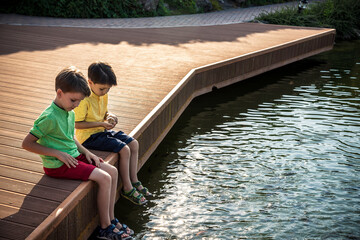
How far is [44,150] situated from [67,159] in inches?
8.2

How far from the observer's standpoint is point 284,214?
181 inches

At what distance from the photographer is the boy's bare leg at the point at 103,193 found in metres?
3.75

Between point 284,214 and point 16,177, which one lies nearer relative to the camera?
point 16,177

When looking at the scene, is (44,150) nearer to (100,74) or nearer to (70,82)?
(70,82)

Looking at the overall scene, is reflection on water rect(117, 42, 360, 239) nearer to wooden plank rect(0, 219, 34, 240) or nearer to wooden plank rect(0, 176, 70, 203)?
wooden plank rect(0, 176, 70, 203)

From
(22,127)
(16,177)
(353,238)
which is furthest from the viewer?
(22,127)

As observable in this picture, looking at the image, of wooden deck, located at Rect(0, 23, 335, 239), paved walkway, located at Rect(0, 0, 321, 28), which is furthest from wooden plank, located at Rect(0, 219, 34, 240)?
paved walkway, located at Rect(0, 0, 321, 28)

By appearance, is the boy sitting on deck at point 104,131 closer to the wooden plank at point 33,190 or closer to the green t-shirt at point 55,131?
the green t-shirt at point 55,131

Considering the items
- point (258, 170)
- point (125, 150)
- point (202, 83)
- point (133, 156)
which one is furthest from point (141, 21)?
point (125, 150)

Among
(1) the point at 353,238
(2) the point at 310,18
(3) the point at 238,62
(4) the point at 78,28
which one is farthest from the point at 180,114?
(2) the point at 310,18

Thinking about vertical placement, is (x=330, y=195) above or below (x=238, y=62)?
below

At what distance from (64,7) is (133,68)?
258 inches

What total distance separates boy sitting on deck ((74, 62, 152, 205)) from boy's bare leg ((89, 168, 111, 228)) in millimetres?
639

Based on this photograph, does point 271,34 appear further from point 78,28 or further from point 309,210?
point 309,210
